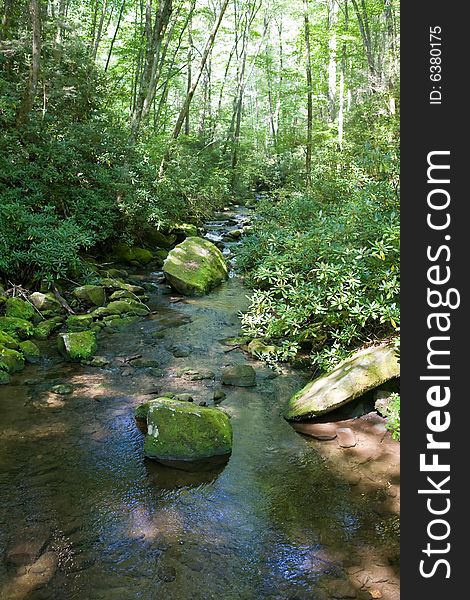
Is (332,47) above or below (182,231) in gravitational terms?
above

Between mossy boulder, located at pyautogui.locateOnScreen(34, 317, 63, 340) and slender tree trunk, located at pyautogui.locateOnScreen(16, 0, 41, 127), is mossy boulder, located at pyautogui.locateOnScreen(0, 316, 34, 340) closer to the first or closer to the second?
mossy boulder, located at pyautogui.locateOnScreen(34, 317, 63, 340)

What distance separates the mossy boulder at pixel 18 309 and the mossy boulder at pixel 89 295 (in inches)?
43.2

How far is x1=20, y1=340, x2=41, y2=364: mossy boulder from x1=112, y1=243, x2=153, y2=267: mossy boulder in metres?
5.39

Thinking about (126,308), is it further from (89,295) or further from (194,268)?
(194,268)

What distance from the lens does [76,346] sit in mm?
6484

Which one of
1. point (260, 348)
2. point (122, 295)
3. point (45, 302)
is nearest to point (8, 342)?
point (45, 302)

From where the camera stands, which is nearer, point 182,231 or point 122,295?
point 122,295

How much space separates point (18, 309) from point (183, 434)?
4277 millimetres

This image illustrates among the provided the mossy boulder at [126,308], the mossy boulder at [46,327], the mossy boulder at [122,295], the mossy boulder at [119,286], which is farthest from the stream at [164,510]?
the mossy boulder at [119,286]

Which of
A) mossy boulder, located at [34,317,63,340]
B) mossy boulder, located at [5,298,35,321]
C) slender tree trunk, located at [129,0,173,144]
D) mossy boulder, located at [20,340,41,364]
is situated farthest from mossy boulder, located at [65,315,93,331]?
slender tree trunk, located at [129,0,173,144]

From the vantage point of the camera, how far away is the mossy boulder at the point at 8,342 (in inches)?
245

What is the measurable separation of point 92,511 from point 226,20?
92.6 ft

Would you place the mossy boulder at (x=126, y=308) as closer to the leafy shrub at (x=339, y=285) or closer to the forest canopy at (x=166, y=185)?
the forest canopy at (x=166, y=185)

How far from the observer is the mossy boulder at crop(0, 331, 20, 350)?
6.22m
